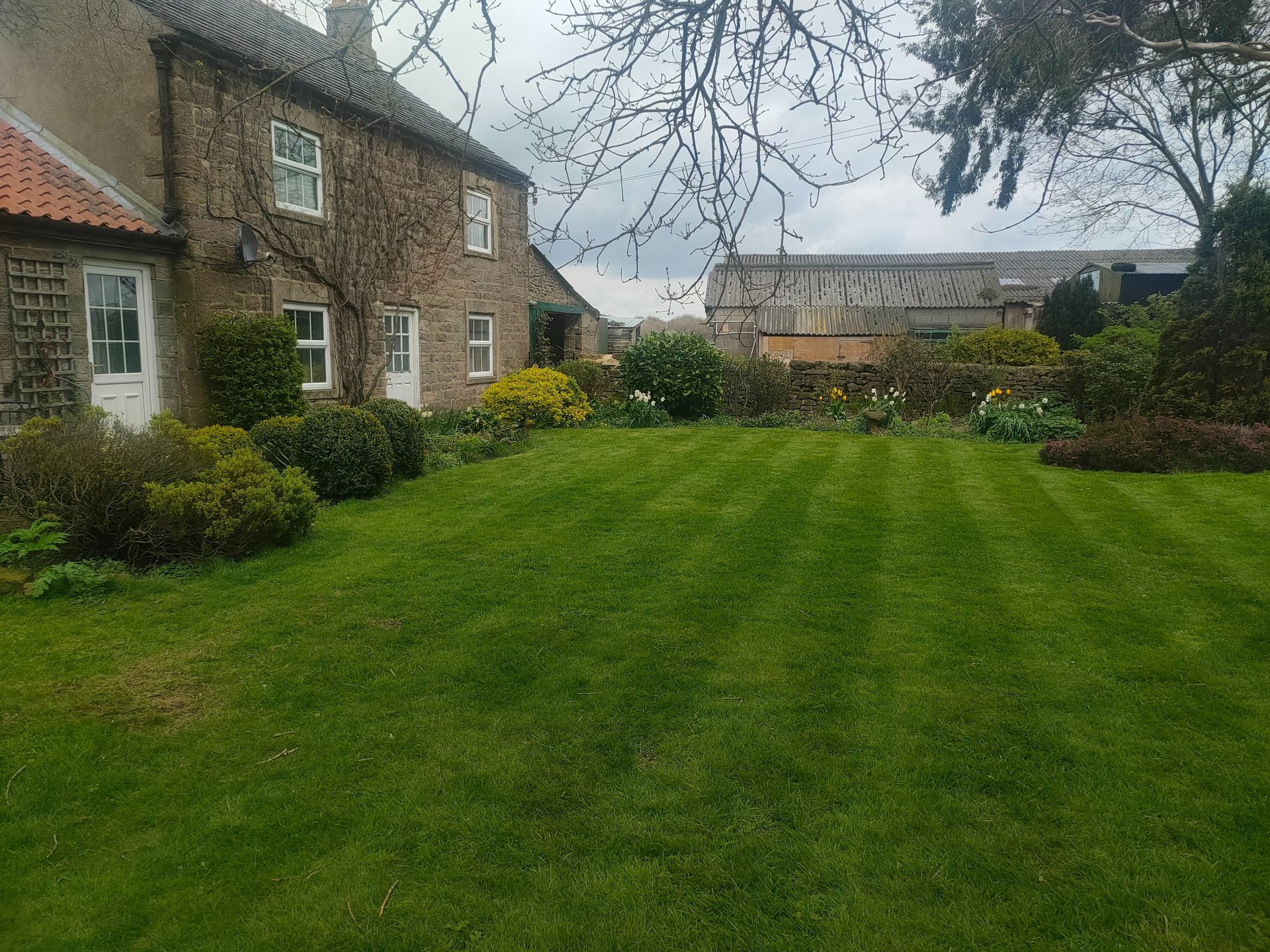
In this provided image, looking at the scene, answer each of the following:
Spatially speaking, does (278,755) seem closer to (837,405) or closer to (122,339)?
(122,339)

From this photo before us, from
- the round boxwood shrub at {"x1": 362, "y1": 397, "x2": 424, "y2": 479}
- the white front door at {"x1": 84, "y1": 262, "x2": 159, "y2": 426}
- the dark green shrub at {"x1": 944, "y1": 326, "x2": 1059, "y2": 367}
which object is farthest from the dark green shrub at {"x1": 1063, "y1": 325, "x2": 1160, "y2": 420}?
the white front door at {"x1": 84, "y1": 262, "x2": 159, "y2": 426}

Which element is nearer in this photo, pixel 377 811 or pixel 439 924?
pixel 439 924

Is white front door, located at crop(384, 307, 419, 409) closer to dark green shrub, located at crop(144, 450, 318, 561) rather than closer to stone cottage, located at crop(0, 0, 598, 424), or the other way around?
stone cottage, located at crop(0, 0, 598, 424)

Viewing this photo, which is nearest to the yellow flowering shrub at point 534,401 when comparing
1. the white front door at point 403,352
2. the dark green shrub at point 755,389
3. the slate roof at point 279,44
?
the white front door at point 403,352

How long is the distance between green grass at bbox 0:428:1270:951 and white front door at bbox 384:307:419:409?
8.63 m

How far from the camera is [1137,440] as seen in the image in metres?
10.9

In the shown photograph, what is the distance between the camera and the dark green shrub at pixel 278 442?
8.82 m

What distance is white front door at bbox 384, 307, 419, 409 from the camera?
1484 centimetres

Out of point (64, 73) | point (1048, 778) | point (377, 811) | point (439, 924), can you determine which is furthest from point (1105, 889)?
point (64, 73)

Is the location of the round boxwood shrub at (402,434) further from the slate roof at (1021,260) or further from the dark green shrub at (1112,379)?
the slate roof at (1021,260)

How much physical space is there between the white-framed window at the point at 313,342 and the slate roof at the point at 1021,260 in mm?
27059

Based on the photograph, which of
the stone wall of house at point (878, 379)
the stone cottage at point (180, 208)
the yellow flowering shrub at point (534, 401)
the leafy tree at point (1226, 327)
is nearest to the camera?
the stone cottage at point (180, 208)

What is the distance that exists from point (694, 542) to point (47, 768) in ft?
16.3

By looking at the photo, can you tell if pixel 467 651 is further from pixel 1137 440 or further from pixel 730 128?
pixel 1137 440
